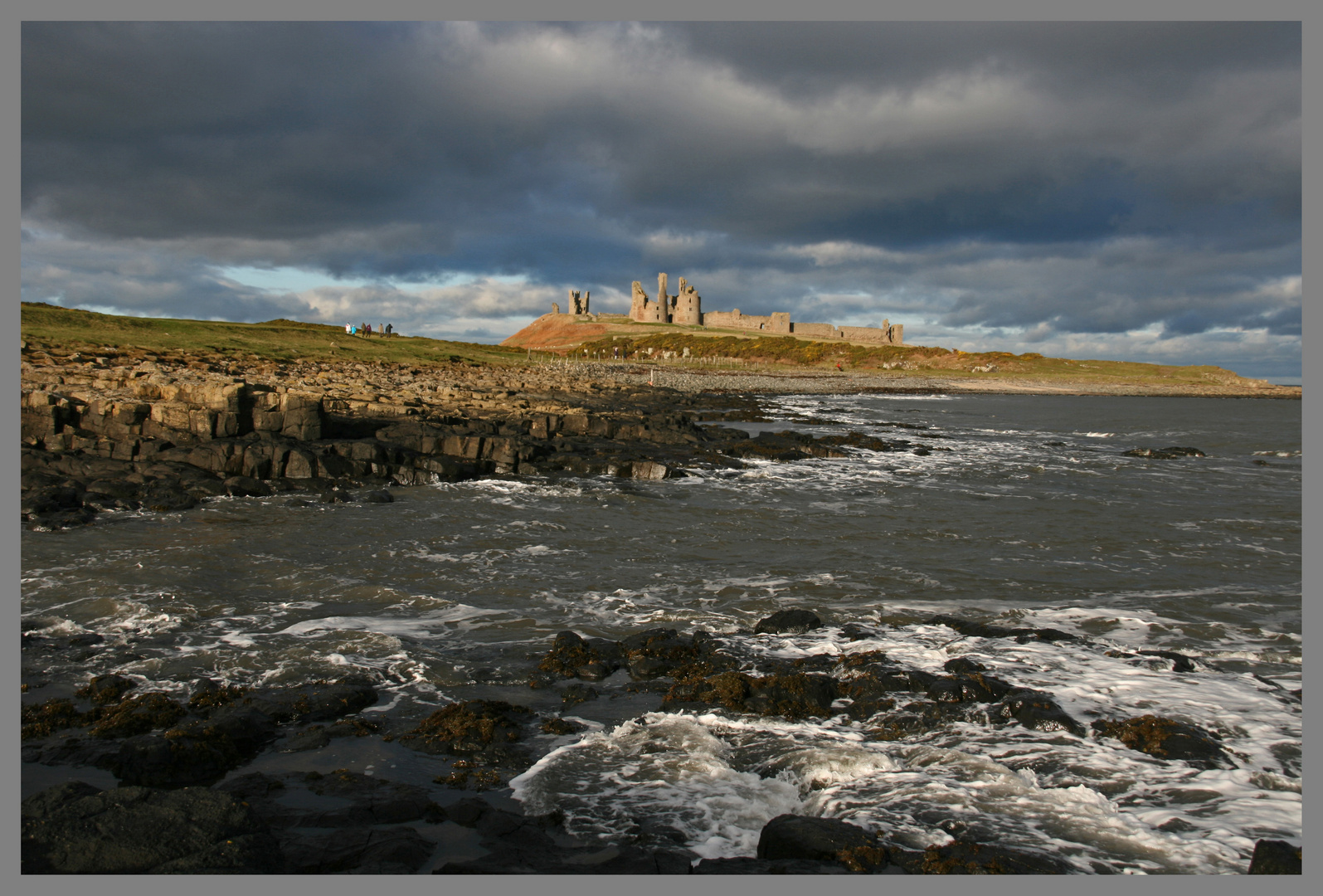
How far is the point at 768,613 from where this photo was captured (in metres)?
8.95

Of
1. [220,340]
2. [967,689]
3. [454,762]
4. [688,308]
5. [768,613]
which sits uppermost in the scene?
[688,308]

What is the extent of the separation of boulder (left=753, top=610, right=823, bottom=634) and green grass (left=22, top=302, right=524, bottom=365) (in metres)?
40.8

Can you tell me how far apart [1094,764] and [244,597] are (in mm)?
9470

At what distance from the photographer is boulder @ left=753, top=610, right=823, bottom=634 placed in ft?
27.0

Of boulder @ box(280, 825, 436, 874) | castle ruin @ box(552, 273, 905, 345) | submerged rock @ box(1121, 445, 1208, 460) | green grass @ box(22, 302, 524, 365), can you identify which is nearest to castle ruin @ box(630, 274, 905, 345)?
castle ruin @ box(552, 273, 905, 345)

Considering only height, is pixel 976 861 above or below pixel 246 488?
below

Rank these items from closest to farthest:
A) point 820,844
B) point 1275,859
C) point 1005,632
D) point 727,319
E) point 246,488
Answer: point 1275,859 < point 820,844 < point 1005,632 < point 246,488 < point 727,319

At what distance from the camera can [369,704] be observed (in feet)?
20.7

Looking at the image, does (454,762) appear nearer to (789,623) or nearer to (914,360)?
(789,623)

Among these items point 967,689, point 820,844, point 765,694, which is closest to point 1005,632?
point 967,689

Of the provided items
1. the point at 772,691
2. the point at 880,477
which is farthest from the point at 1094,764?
the point at 880,477

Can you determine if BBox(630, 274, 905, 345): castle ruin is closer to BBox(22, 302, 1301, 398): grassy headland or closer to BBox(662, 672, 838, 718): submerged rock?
BBox(22, 302, 1301, 398): grassy headland

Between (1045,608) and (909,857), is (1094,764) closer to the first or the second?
(909,857)

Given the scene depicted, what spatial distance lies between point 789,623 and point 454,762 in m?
4.25
